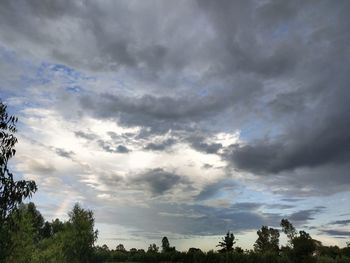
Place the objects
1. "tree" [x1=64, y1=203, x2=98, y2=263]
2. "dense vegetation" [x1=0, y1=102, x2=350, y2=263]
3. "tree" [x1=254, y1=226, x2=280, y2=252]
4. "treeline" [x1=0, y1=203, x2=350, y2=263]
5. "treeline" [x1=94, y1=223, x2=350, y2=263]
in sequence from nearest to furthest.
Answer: "dense vegetation" [x1=0, y1=102, x2=350, y2=263] → "treeline" [x1=0, y1=203, x2=350, y2=263] → "tree" [x1=64, y1=203, x2=98, y2=263] → "treeline" [x1=94, y1=223, x2=350, y2=263] → "tree" [x1=254, y1=226, x2=280, y2=252]

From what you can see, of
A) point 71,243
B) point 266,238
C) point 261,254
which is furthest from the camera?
point 266,238

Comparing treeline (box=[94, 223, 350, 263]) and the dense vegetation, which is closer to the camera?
the dense vegetation

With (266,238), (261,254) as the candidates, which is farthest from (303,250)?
(266,238)

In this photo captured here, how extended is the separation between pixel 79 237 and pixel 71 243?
2557 millimetres

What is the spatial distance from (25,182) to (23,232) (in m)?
30.1

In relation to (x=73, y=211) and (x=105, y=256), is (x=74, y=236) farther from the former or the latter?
(x=105, y=256)

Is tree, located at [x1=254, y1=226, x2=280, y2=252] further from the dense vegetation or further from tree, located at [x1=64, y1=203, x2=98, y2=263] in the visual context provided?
tree, located at [x1=64, y1=203, x2=98, y2=263]

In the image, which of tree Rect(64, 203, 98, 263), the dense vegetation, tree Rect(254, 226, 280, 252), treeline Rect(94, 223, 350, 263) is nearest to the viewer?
the dense vegetation

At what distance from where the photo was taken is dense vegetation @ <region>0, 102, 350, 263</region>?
18938mm

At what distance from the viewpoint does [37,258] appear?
43.6m

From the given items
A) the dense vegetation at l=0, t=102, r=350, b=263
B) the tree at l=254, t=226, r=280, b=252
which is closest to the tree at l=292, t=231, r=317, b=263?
the dense vegetation at l=0, t=102, r=350, b=263

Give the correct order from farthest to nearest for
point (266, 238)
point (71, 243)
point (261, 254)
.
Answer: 1. point (266, 238)
2. point (261, 254)
3. point (71, 243)

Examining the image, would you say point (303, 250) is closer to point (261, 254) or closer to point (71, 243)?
point (261, 254)

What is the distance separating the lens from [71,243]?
7362 cm
